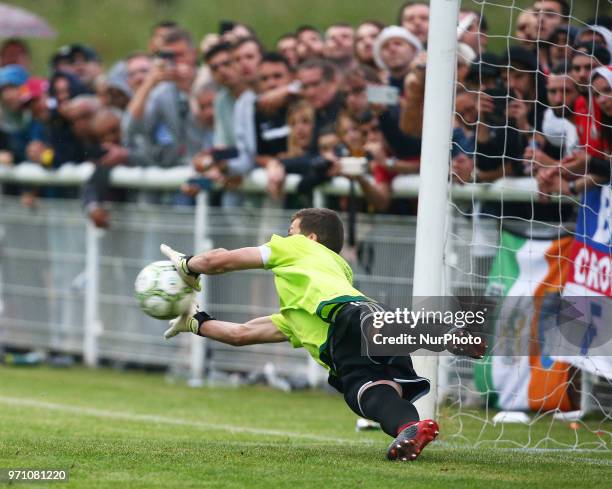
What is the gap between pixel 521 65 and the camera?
404 inches

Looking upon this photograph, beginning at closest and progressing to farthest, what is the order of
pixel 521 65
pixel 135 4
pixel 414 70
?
pixel 521 65, pixel 414 70, pixel 135 4

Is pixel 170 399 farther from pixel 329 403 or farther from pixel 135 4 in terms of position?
pixel 135 4

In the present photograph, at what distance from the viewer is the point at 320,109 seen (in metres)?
12.9

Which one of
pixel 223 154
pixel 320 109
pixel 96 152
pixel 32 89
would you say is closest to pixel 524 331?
pixel 320 109

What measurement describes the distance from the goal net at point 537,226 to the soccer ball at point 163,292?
7.46 ft

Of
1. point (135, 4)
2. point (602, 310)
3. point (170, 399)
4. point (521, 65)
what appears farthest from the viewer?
point (135, 4)

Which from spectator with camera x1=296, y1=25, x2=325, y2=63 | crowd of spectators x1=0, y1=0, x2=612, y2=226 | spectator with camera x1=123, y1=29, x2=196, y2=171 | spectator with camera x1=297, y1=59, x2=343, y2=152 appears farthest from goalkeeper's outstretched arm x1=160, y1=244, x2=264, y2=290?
spectator with camera x1=123, y1=29, x2=196, y2=171

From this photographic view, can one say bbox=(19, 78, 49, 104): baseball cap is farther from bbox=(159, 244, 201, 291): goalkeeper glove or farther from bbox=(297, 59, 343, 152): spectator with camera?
bbox=(159, 244, 201, 291): goalkeeper glove

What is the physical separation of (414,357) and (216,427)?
198 cm

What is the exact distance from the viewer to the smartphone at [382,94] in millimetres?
11727

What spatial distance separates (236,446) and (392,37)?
18.8 feet

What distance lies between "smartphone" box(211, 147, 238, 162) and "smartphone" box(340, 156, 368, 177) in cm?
178

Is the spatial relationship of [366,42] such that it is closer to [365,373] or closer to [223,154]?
[223,154]

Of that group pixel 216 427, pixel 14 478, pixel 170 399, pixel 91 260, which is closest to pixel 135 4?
pixel 91 260
